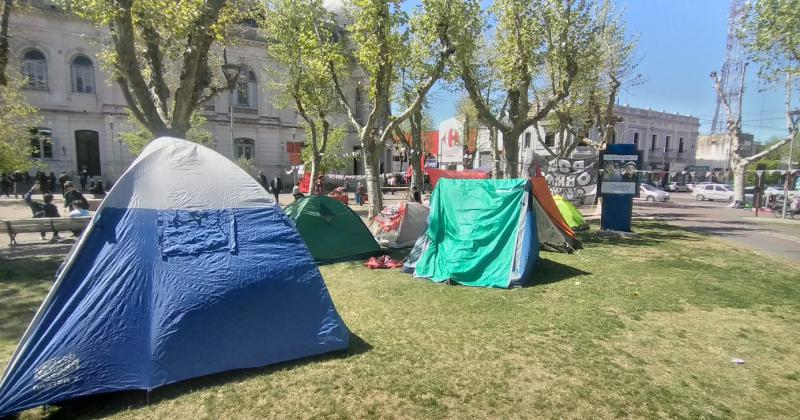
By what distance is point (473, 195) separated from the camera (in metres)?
7.67

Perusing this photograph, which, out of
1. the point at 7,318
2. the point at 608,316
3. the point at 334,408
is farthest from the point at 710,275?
the point at 7,318

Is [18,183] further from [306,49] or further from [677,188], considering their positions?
[677,188]

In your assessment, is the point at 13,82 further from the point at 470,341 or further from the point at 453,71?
the point at 470,341

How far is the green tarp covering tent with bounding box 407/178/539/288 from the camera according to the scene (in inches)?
280

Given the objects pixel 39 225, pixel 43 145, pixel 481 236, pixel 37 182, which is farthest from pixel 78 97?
pixel 481 236

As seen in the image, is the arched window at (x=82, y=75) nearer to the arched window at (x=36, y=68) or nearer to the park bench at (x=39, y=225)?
the arched window at (x=36, y=68)

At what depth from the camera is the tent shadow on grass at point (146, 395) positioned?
3.41 metres

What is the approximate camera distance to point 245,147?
3384cm

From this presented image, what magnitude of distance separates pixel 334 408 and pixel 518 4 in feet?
39.1

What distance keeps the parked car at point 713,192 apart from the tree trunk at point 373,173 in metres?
30.0

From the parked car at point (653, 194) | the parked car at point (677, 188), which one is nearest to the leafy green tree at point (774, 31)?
the parked car at point (653, 194)

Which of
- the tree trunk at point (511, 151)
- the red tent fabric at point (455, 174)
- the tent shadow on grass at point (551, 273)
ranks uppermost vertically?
the tree trunk at point (511, 151)

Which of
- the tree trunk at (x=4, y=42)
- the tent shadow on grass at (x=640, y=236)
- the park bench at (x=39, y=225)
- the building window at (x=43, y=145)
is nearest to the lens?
the tree trunk at (x=4, y=42)

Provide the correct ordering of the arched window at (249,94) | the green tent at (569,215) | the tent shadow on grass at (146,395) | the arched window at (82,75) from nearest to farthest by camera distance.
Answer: the tent shadow on grass at (146,395) → the green tent at (569,215) → the arched window at (82,75) → the arched window at (249,94)
